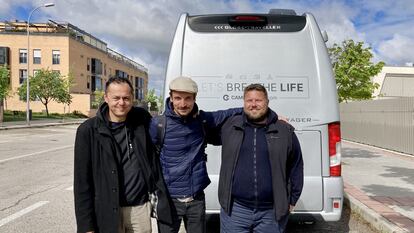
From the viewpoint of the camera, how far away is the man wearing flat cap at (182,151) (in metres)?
3.03

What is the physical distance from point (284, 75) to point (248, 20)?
2.28 feet

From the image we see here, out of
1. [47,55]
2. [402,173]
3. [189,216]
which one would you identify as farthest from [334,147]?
[47,55]

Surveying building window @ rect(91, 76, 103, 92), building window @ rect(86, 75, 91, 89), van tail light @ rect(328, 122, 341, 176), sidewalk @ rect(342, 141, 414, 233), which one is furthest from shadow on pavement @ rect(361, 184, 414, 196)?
building window @ rect(91, 76, 103, 92)

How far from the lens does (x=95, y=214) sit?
275cm

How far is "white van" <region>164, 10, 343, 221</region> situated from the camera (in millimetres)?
4160

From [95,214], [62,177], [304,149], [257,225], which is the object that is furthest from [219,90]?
[62,177]

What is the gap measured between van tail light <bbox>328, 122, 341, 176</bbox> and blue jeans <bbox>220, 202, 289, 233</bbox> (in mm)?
1412

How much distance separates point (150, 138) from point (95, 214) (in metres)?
0.66

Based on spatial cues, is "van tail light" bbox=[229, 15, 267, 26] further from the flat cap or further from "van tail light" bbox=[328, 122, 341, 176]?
the flat cap

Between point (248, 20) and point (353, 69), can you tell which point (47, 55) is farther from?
point (248, 20)

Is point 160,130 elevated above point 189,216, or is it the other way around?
point 160,130

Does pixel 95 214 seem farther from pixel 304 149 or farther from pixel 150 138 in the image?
pixel 304 149

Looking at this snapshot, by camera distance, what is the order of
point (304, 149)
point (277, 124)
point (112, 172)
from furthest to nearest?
point (304, 149), point (277, 124), point (112, 172)

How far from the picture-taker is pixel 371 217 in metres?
5.53
